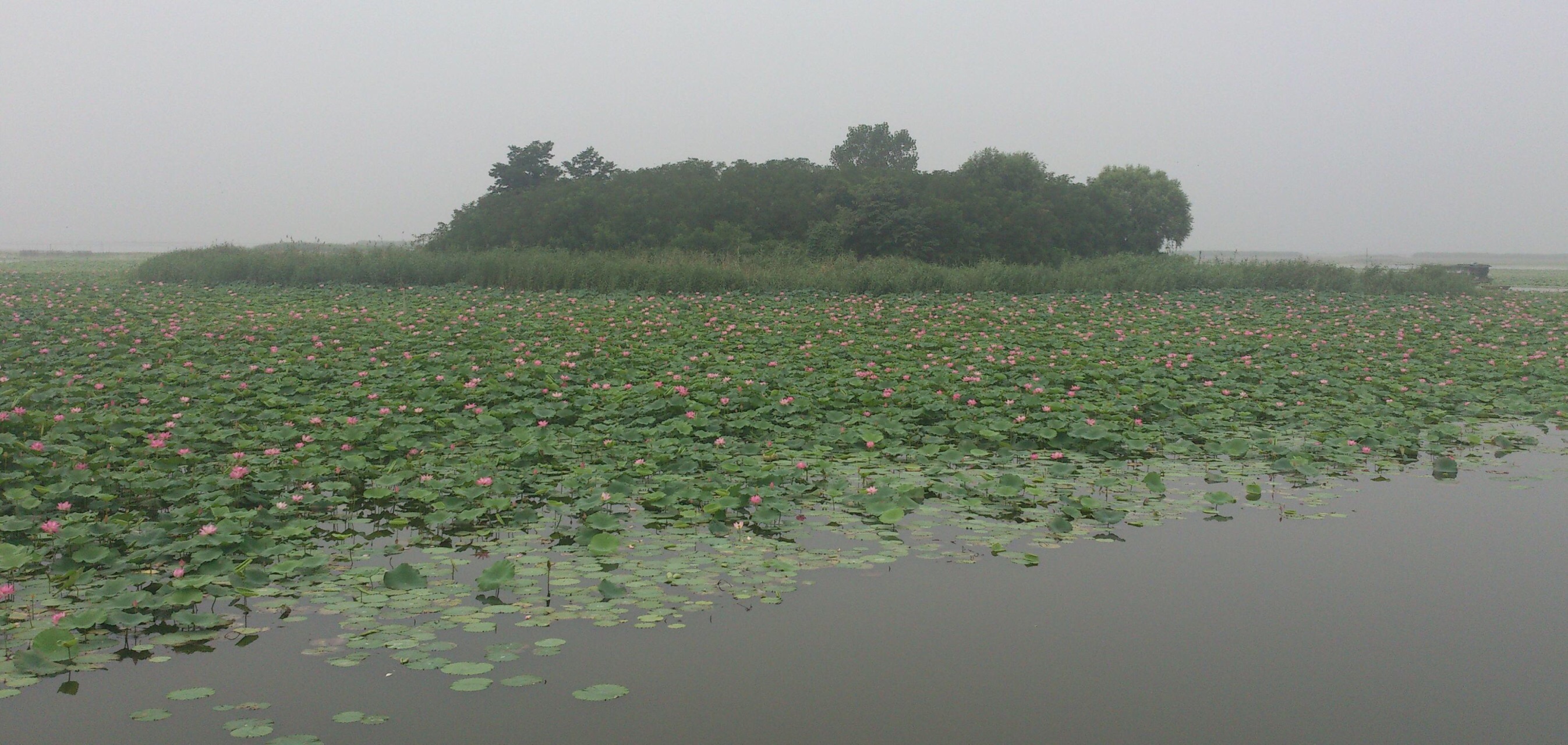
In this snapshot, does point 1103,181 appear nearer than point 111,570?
No

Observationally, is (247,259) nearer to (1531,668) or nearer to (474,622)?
(474,622)

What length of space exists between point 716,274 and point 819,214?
12046 millimetres

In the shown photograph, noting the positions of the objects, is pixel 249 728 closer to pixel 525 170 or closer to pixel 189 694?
pixel 189 694

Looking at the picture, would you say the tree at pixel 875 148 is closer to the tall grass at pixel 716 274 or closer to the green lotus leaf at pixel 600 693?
the tall grass at pixel 716 274

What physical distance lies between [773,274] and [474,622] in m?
15.5

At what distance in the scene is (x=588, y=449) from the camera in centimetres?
596

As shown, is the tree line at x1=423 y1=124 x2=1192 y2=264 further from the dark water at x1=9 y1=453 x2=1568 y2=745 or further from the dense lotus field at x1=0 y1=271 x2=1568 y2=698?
the dark water at x1=9 y1=453 x2=1568 y2=745

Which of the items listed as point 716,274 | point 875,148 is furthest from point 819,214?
point 875,148

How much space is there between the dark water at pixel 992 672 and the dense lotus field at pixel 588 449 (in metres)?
0.17

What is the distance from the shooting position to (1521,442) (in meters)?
6.58

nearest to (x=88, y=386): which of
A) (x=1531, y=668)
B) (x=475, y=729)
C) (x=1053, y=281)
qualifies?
(x=475, y=729)

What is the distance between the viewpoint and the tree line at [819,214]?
90.4 ft

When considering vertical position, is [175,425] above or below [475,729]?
above

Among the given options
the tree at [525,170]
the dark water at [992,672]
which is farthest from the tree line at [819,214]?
the dark water at [992,672]
